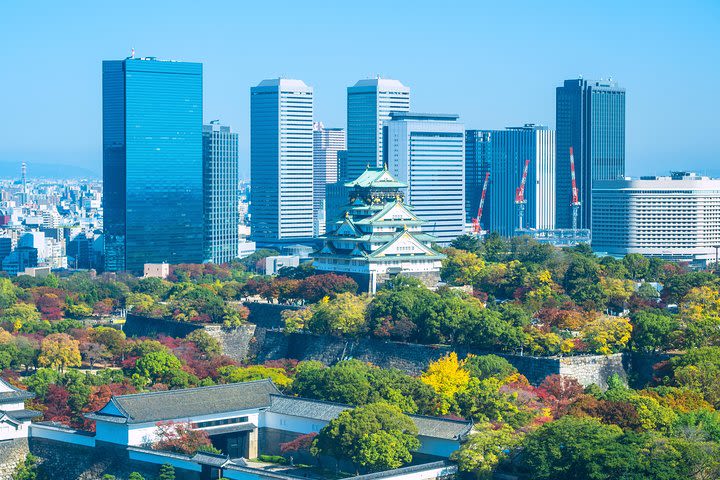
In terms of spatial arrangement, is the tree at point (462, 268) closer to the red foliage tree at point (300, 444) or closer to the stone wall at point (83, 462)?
the red foliage tree at point (300, 444)

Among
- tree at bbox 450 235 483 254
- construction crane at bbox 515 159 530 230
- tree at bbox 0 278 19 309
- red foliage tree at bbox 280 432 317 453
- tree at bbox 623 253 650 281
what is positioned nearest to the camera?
red foliage tree at bbox 280 432 317 453

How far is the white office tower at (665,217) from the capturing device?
9625cm

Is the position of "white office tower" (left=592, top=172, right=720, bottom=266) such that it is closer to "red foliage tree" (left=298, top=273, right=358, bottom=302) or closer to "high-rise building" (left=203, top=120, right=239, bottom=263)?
"high-rise building" (left=203, top=120, right=239, bottom=263)

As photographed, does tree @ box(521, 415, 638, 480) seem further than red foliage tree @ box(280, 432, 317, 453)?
No

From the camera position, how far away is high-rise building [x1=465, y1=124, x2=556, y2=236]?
5266 inches

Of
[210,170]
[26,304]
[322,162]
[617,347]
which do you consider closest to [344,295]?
[617,347]

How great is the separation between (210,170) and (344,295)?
56274 millimetres

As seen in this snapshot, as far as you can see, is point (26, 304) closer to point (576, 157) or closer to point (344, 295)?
point (344, 295)

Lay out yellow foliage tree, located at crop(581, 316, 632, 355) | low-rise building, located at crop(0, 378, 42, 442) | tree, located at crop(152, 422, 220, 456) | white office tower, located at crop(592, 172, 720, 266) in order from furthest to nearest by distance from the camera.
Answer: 1. white office tower, located at crop(592, 172, 720, 266)
2. yellow foliage tree, located at crop(581, 316, 632, 355)
3. low-rise building, located at crop(0, 378, 42, 442)
4. tree, located at crop(152, 422, 220, 456)

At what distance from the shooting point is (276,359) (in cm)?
5419

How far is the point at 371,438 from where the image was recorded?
35375 millimetres

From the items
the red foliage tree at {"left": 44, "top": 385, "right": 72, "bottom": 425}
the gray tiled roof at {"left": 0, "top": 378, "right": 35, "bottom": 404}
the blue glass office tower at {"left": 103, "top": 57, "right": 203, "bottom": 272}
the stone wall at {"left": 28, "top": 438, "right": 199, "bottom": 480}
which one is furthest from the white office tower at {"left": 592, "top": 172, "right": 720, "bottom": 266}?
the stone wall at {"left": 28, "top": 438, "right": 199, "bottom": 480}

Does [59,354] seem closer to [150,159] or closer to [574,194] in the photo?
[150,159]

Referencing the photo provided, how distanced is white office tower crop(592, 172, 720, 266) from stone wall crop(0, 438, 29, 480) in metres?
62.8
